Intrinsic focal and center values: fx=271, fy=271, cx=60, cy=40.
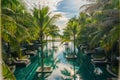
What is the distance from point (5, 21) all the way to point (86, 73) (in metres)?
8.24

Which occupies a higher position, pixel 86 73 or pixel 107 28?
pixel 107 28

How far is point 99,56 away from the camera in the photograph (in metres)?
19.8

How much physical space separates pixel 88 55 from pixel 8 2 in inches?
529

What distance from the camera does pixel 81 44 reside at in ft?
104

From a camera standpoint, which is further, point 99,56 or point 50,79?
point 99,56

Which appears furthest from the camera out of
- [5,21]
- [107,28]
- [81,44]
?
[81,44]

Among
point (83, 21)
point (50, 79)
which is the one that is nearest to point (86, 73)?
point (50, 79)

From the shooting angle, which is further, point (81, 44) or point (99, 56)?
point (81, 44)

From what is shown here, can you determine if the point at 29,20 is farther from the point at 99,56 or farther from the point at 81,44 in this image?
the point at 81,44

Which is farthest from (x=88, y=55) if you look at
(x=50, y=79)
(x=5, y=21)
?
(x=5, y=21)

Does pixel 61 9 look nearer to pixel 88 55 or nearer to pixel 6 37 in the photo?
pixel 88 55

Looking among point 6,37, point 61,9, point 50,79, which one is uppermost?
point 61,9

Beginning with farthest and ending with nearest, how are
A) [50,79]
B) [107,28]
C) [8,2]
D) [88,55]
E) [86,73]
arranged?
[88,55] < [86,73] < [50,79] < [107,28] < [8,2]

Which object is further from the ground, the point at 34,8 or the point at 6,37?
the point at 34,8
